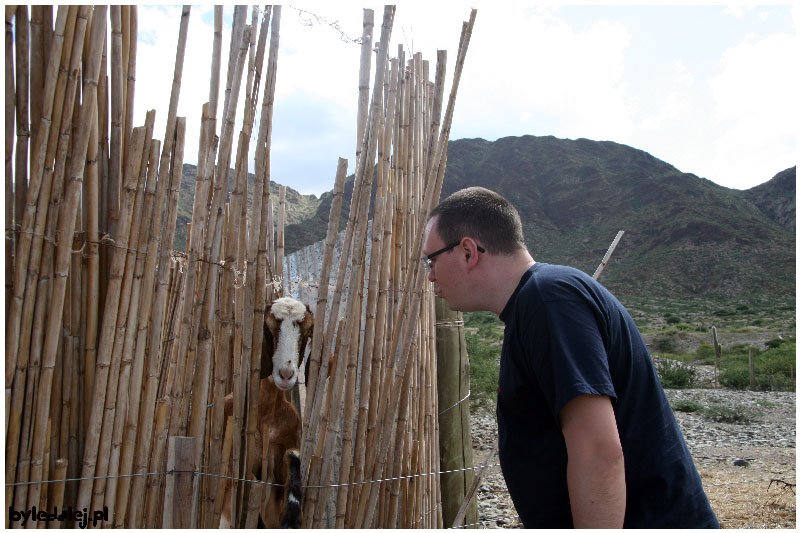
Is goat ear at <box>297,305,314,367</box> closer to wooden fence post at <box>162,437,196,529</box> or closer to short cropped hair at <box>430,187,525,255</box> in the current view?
wooden fence post at <box>162,437,196,529</box>

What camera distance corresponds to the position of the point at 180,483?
5.94ft

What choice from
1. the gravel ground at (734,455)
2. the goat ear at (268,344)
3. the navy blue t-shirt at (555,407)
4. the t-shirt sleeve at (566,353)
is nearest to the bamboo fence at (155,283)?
the goat ear at (268,344)

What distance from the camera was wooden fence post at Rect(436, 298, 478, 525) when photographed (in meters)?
3.49

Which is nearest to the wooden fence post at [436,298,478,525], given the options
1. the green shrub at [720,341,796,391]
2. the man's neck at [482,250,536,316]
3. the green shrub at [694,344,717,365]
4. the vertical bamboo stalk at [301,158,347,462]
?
the vertical bamboo stalk at [301,158,347,462]

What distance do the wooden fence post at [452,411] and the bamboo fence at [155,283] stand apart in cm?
103

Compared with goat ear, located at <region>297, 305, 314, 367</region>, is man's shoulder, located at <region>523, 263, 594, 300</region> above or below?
above

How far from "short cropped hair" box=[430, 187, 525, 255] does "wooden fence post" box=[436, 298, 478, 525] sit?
192cm

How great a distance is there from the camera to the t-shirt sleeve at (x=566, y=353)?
4.01 feet

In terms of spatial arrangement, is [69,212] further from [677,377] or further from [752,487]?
[677,377]

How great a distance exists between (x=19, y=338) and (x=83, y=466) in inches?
17.2

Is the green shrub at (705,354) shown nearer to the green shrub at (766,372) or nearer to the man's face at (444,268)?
the green shrub at (766,372)

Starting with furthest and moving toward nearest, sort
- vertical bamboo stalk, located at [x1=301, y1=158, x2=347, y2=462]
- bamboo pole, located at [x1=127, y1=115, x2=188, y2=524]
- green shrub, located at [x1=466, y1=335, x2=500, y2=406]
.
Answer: green shrub, located at [x1=466, y1=335, x2=500, y2=406] → vertical bamboo stalk, located at [x1=301, y1=158, x2=347, y2=462] → bamboo pole, located at [x1=127, y1=115, x2=188, y2=524]

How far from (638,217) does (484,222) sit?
38618 mm

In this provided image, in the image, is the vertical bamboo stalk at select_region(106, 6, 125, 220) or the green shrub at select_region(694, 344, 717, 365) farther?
the green shrub at select_region(694, 344, 717, 365)
